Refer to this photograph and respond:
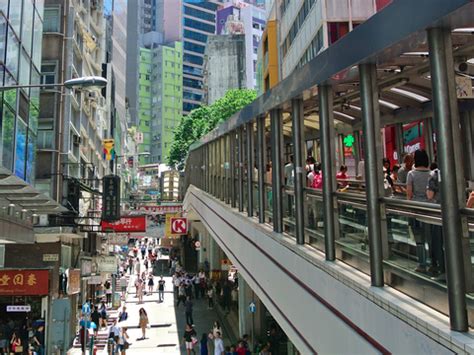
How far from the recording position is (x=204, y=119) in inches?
2206

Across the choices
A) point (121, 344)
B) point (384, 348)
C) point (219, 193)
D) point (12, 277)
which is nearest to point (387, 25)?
point (384, 348)

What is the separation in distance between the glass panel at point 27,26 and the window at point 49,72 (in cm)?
753

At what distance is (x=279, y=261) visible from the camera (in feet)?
26.9

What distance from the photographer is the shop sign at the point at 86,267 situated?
23812 millimetres

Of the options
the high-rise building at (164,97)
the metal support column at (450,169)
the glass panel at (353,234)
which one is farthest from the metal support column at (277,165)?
the high-rise building at (164,97)

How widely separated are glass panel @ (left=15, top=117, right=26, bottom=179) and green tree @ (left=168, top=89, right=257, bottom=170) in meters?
36.0

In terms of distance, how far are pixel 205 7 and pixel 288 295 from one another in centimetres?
13193

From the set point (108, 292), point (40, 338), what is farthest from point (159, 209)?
point (40, 338)

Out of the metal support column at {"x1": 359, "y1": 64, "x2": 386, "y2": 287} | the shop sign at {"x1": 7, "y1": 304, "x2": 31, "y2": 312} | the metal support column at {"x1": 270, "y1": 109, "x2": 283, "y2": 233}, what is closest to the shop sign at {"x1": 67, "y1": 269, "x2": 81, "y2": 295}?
the shop sign at {"x1": 7, "y1": 304, "x2": 31, "y2": 312}

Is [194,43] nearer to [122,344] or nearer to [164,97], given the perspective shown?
[164,97]

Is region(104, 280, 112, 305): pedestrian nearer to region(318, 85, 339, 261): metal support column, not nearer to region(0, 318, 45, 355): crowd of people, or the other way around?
region(0, 318, 45, 355): crowd of people

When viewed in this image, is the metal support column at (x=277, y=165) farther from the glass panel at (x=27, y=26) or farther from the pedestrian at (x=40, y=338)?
the pedestrian at (x=40, y=338)

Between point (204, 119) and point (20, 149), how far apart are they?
43.9 m

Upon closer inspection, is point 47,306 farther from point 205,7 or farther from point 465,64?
Answer: point 205,7
